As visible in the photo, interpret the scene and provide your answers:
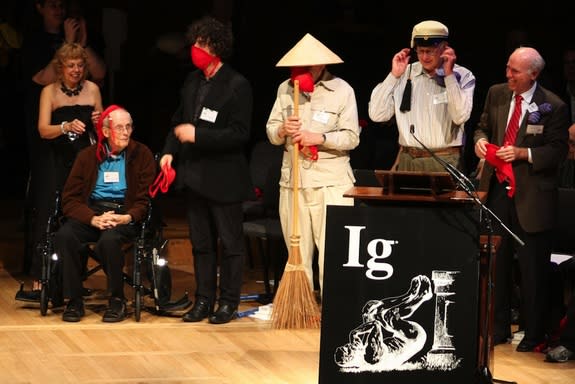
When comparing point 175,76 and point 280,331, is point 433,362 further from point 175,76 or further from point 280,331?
point 175,76

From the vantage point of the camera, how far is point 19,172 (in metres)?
10.7

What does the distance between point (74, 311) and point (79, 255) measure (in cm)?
31

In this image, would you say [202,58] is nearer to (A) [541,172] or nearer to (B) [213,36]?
(B) [213,36]

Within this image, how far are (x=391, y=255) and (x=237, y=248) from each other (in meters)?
2.11

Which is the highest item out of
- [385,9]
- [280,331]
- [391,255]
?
[385,9]

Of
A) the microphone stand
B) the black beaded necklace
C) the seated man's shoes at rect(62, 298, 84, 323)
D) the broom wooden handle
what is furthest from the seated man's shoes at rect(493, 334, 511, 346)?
the black beaded necklace

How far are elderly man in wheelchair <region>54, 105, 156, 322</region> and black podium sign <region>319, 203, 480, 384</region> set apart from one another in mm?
2200

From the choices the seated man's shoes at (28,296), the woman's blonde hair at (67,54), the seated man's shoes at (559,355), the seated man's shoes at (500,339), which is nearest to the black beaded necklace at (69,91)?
the woman's blonde hair at (67,54)

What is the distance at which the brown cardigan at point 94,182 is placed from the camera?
7605 mm

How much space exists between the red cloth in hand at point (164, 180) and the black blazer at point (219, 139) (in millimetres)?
51

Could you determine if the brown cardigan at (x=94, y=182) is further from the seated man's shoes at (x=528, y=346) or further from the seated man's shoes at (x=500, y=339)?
the seated man's shoes at (x=528, y=346)

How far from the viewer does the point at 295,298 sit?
7406mm

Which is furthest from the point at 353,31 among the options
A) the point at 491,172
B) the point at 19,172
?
the point at 491,172

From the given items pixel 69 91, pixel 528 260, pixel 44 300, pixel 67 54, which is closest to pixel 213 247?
pixel 44 300
